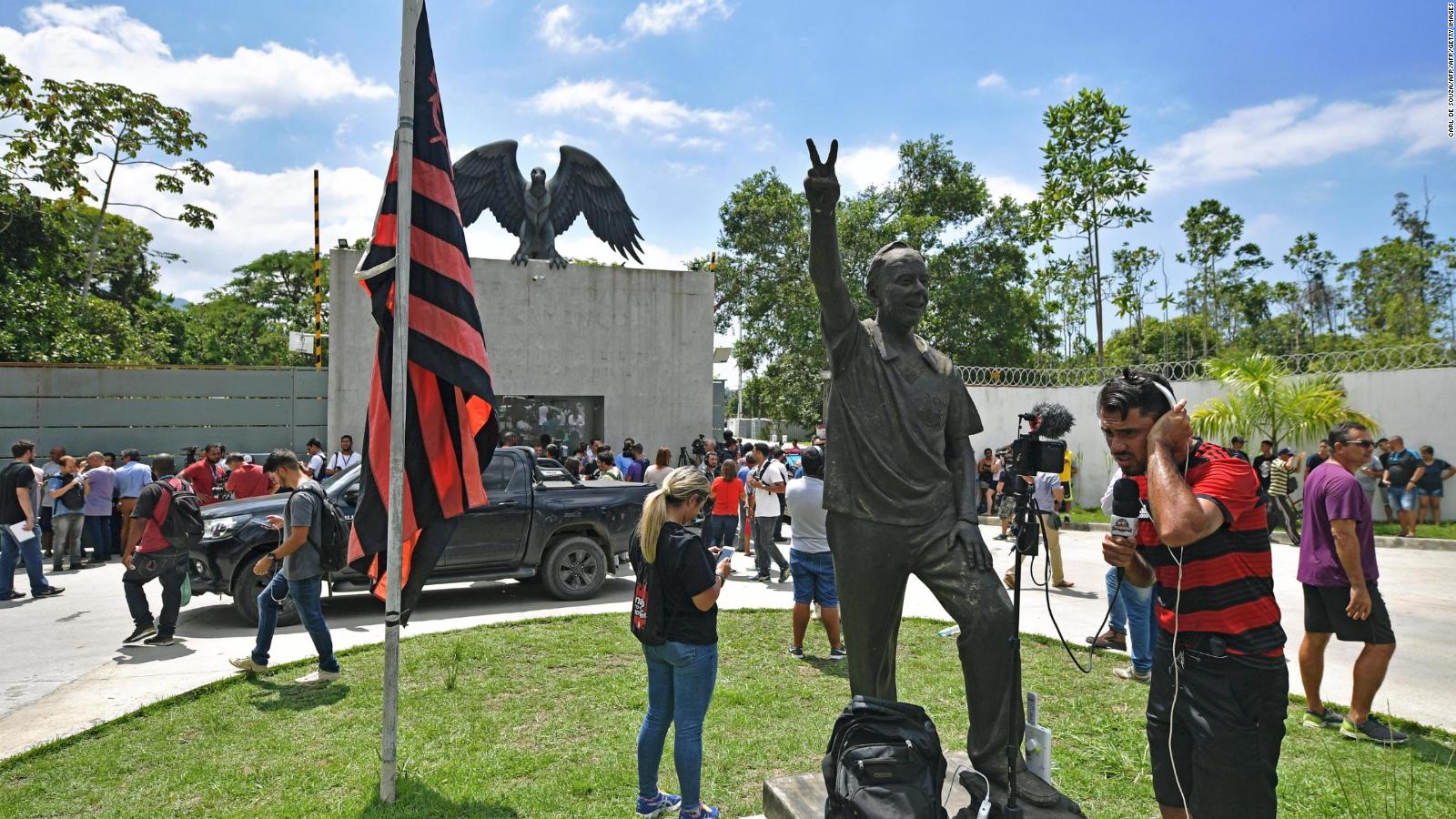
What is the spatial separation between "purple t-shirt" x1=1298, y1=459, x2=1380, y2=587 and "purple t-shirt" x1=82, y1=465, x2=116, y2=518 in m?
14.3

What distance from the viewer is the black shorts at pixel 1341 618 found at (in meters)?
4.78

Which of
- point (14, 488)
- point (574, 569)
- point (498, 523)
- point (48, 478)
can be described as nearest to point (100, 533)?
point (48, 478)

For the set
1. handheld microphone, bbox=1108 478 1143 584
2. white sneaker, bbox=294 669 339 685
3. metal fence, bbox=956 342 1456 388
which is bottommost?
white sneaker, bbox=294 669 339 685

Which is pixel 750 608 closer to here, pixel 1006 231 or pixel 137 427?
pixel 137 427

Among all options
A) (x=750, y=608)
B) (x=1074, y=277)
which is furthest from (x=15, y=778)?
(x=1074, y=277)

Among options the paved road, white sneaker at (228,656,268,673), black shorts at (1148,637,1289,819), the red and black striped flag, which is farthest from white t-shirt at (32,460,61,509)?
black shorts at (1148,637,1289,819)

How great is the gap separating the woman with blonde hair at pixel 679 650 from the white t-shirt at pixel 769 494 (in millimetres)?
6261

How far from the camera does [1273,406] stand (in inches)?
608

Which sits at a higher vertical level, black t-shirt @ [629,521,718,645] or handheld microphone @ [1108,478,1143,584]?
handheld microphone @ [1108,478,1143,584]

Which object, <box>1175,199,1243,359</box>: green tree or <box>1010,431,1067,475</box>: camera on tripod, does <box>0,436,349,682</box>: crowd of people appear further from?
<box>1175,199,1243,359</box>: green tree

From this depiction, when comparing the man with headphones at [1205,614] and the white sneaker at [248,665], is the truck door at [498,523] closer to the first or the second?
the white sneaker at [248,665]

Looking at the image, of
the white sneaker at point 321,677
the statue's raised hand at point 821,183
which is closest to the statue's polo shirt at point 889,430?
the statue's raised hand at point 821,183

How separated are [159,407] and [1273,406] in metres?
22.1

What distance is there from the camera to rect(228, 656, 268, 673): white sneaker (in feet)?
21.1
